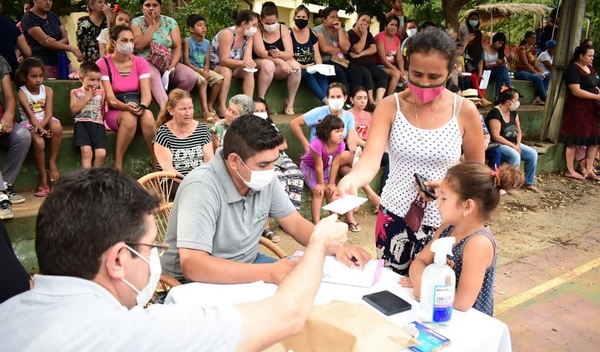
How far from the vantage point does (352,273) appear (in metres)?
2.12

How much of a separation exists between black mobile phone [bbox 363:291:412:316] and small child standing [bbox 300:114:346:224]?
299 centimetres

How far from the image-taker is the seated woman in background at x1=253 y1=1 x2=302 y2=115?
21.1ft

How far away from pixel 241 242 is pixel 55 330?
4.35ft

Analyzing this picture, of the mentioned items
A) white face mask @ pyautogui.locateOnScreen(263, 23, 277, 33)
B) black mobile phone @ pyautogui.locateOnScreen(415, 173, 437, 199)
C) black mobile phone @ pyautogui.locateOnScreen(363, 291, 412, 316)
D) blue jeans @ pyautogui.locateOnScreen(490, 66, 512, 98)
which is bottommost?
blue jeans @ pyautogui.locateOnScreen(490, 66, 512, 98)

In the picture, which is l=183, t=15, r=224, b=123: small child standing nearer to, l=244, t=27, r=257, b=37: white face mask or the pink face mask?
l=244, t=27, r=257, b=37: white face mask

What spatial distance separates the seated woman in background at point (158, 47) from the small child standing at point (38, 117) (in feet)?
3.72

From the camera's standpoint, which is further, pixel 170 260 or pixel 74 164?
pixel 74 164

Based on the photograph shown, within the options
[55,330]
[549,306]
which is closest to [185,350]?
[55,330]

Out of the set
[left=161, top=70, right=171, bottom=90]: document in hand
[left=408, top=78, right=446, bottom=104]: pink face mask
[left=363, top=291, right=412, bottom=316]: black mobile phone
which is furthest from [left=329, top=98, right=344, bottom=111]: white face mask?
[left=363, top=291, right=412, bottom=316]: black mobile phone

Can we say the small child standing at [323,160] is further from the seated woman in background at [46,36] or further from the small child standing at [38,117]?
the seated woman in background at [46,36]

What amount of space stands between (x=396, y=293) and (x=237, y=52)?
4882 mm

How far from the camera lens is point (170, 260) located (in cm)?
238

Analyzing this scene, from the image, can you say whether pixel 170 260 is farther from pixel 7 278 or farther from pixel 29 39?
pixel 29 39

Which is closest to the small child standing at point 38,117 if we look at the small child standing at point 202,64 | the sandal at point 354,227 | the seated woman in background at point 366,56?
the small child standing at point 202,64
